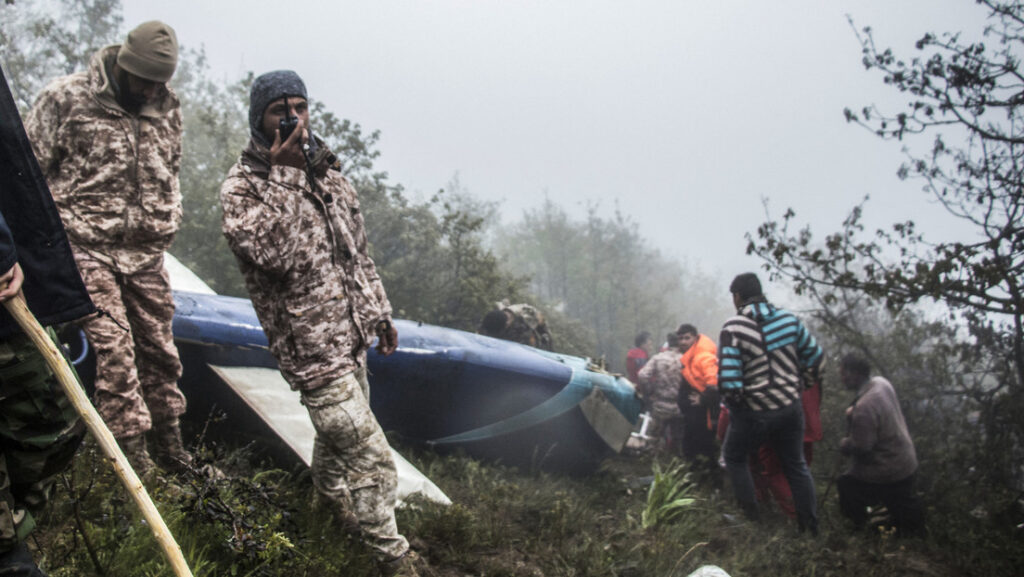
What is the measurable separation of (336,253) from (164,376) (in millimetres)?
1202

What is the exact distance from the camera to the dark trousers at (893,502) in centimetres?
531

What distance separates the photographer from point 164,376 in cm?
314

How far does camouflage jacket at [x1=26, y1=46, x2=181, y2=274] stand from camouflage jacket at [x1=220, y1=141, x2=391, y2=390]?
2.31 feet

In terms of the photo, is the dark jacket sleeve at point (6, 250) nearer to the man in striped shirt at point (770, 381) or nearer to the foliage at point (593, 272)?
the man in striped shirt at point (770, 381)

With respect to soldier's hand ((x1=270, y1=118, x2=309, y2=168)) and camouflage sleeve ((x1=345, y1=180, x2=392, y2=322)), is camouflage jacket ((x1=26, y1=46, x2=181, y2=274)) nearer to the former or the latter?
soldier's hand ((x1=270, y1=118, x2=309, y2=168))

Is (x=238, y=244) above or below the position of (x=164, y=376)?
above

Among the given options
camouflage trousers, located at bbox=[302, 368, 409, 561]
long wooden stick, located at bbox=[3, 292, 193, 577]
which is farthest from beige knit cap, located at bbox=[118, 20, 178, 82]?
long wooden stick, located at bbox=[3, 292, 193, 577]

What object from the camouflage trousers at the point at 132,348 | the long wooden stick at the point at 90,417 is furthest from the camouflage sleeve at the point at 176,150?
the long wooden stick at the point at 90,417

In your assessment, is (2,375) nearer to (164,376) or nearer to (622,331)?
(164,376)

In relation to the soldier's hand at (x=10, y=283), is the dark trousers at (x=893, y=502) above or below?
below

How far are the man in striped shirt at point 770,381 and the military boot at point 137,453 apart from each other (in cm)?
382

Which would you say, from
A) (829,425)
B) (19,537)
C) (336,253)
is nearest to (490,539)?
(336,253)

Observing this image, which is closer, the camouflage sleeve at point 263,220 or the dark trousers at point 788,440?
the camouflage sleeve at point 263,220

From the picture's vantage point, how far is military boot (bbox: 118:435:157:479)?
2756 millimetres
